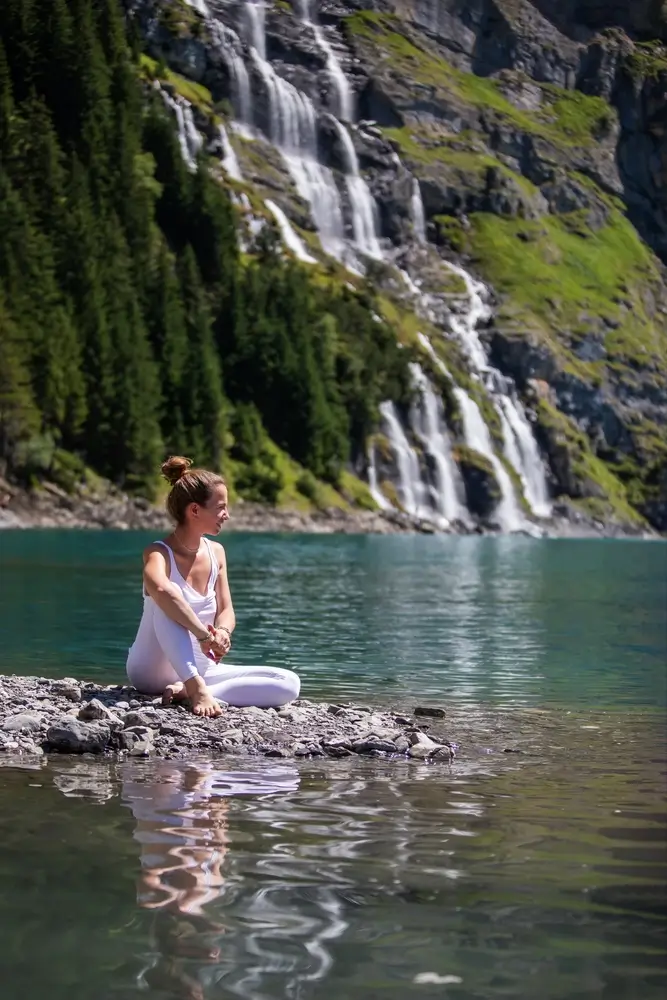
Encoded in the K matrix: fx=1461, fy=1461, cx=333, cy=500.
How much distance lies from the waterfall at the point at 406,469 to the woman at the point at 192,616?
395 ft

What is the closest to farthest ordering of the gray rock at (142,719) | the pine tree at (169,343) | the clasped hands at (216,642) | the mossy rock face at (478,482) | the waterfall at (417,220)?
the gray rock at (142,719)
the clasped hands at (216,642)
the pine tree at (169,343)
the mossy rock face at (478,482)
the waterfall at (417,220)

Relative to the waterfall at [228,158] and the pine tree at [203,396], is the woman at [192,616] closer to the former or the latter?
the pine tree at [203,396]

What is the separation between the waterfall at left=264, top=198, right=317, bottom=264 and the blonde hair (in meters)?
150

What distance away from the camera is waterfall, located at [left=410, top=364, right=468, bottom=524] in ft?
469

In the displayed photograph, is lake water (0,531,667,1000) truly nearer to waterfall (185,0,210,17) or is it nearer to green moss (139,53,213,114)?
green moss (139,53,213,114)

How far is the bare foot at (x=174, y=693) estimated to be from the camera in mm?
14766

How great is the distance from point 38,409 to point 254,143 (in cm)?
8133

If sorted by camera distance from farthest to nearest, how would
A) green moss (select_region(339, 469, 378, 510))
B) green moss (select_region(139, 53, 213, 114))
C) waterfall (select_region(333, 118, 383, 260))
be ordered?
1. waterfall (select_region(333, 118, 383, 260))
2. green moss (select_region(139, 53, 213, 114))
3. green moss (select_region(339, 469, 378, 510))

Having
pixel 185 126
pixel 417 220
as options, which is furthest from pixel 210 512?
pixel 417 220

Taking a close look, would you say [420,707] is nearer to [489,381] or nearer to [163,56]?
[489,381]

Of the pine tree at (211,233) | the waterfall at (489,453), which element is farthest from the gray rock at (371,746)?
the waterfall at (489,453)

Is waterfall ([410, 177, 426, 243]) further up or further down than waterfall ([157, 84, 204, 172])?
further down

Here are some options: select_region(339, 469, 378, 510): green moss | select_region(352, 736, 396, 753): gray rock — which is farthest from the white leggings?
select_region(339, 469, 378, 510): green moss

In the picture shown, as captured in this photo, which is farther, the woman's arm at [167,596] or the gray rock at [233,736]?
the woman's arm at [167,596]
